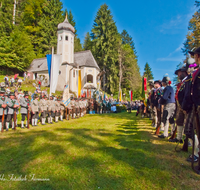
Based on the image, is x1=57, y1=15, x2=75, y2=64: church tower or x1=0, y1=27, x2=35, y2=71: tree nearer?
x1=57, y1=15, x2=75, y2=64: church tower

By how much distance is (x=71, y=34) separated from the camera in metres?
31.3

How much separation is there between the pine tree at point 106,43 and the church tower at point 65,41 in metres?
10.7

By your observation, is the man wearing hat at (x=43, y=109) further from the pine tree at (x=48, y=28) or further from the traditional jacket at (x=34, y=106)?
the pine tree at (x=48, y=28)

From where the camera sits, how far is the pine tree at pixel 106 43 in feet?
131

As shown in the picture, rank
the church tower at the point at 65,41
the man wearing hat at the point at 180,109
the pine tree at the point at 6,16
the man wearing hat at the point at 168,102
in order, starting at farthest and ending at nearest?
1. the pine tree at the point at 6,16
2. the church tower at the point at 65,41
3. the man wearing hat at the point at 168,102
4. the man wearing hat at the point at 180,109

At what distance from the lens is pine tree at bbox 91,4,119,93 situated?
40.0 m

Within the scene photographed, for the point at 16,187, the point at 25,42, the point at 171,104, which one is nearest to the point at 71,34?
the point at 25,42

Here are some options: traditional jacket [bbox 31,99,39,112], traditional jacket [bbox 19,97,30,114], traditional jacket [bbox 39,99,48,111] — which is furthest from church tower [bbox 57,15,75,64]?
traditional jacket [bbox 19,97,30,114]

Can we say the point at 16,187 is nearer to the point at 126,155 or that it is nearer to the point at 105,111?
the point at 126,155

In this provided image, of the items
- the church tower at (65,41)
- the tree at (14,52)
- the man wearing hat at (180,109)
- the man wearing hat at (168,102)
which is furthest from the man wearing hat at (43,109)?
the tree at (14,52)

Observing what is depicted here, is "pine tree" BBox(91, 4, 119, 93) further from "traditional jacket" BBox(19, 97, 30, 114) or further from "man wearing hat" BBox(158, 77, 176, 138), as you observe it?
"man wearing hat" BBox(158, 77, 176, 138)

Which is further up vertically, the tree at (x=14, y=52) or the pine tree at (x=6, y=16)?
the pine tree at (x=6, y=16)

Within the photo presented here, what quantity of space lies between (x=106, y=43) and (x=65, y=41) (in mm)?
13793

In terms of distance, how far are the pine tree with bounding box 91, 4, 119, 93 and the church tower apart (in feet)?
35.0
